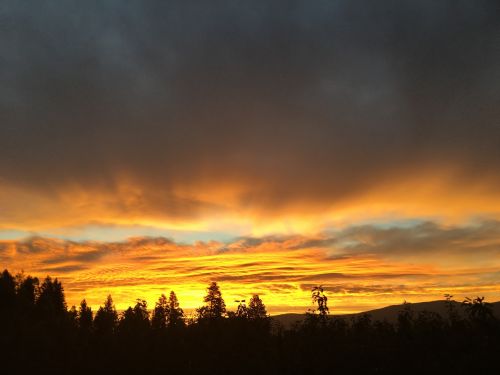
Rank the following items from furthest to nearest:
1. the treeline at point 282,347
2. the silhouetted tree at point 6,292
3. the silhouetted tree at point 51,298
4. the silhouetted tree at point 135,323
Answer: the silhouetted tree at point 51,298 → the silhouetted tree at point 6,292 → the silhouetted tree at point 135,323 → the treeline at point 282,347

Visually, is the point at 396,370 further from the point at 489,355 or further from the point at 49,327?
the point at 49,327

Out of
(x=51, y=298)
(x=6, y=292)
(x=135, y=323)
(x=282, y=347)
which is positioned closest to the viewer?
(x=282, y=347)

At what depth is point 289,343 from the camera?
3028cm

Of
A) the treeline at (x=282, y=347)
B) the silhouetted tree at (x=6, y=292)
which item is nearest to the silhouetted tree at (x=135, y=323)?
the treeline at (x=282, y=347)

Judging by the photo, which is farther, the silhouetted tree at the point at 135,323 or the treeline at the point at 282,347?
the silhouetted tree at the point at 135,323

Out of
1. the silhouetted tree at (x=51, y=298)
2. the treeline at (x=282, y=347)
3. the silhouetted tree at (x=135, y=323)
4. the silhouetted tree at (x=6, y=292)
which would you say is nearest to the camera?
the treeline at (x=282, y=347)

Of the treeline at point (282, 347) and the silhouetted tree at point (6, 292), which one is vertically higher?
the silhouetted tree at point (6, 292)

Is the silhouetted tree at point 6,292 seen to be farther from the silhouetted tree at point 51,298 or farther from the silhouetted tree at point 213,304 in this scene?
the silhouetted tree at point 213,304

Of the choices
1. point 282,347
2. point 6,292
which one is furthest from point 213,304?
point 6,292

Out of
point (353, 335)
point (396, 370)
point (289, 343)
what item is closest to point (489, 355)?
point (396, 370)

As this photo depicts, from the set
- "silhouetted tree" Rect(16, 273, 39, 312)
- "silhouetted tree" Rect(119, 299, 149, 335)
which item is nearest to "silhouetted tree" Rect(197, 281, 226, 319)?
"silhouetted tree" Rect(119, 299, 149, 335)

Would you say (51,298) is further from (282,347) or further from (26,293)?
(282,347)

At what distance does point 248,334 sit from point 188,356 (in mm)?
5346

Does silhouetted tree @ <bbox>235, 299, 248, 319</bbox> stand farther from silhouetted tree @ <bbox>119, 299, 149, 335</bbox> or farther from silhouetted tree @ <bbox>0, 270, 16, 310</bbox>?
silhouetted tree @ <bbox>0, 270, 16, 310</bbox>
